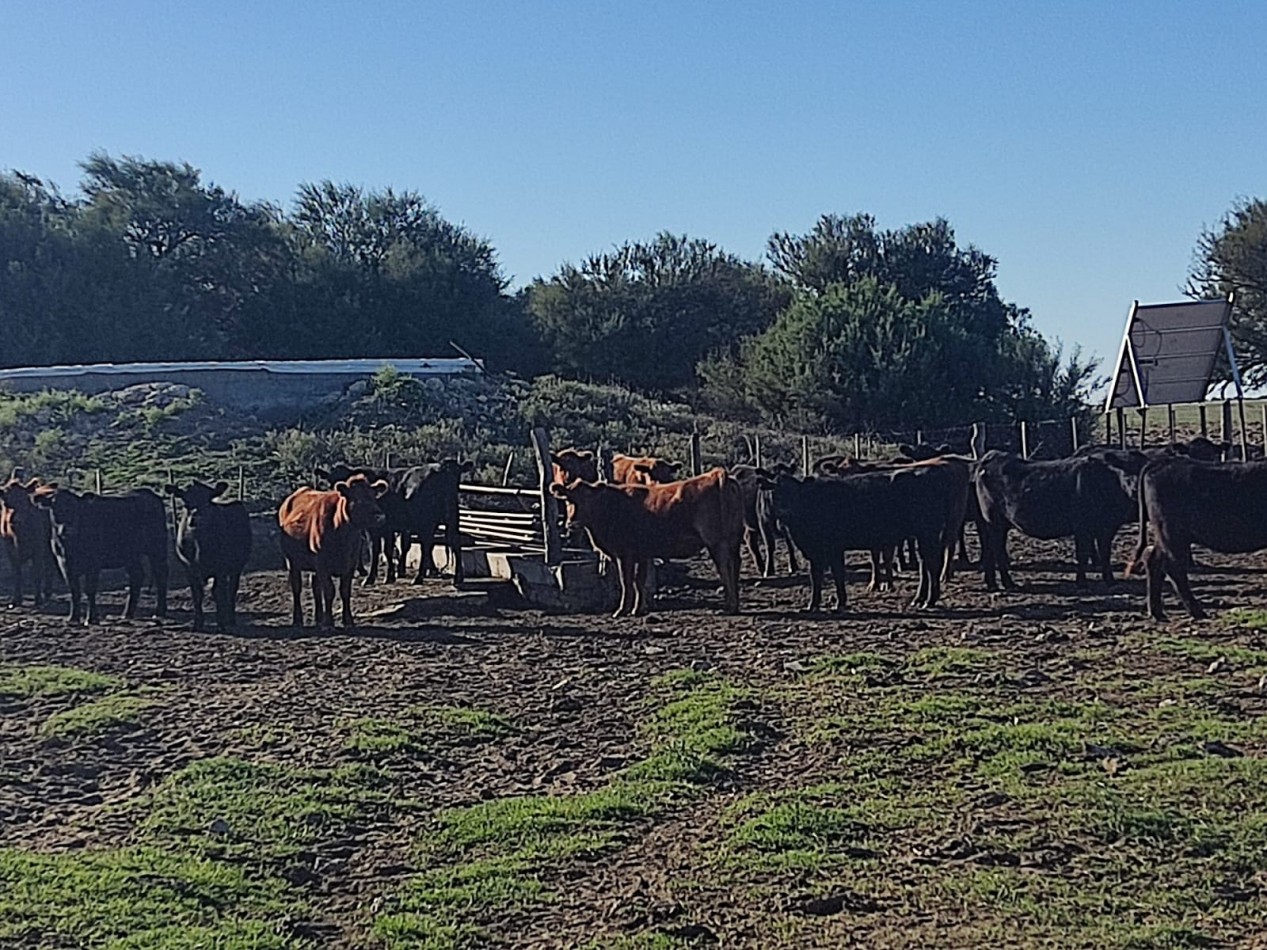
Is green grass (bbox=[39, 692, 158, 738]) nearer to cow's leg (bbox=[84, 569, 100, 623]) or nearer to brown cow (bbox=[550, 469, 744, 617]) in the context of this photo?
cow's leg (bbox=[84, 569, 100, 623])

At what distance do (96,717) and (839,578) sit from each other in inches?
320

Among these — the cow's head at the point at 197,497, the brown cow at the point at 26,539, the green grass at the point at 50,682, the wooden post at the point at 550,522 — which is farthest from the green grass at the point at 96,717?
the brown cow at the point at 26,539

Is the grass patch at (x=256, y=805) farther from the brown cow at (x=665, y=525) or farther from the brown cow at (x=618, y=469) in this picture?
the brown cow at (x=618, y=469)

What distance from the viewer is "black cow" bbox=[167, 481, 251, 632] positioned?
56.8 ft

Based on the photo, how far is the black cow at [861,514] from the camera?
55.1 ft

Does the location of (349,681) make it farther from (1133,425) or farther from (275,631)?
(1133,425)

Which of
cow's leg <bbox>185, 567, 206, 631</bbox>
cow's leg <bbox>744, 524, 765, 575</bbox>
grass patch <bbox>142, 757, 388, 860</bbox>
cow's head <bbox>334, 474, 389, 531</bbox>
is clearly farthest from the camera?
cow's leg <bbox>744, 524, 765, 575</bbox>

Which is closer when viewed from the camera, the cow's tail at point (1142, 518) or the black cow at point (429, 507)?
the cow's tail at point (1142, 518)

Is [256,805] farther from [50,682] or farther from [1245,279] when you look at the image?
[1245,279]

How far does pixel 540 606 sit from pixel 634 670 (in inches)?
208

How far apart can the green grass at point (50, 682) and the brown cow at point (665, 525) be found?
5.94m

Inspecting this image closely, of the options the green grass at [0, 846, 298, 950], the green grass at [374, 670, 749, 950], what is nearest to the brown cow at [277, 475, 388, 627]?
the green grass at [374, 670, 749, 950]

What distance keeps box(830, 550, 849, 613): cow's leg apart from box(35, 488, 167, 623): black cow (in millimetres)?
7760

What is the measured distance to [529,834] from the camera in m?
8.02
